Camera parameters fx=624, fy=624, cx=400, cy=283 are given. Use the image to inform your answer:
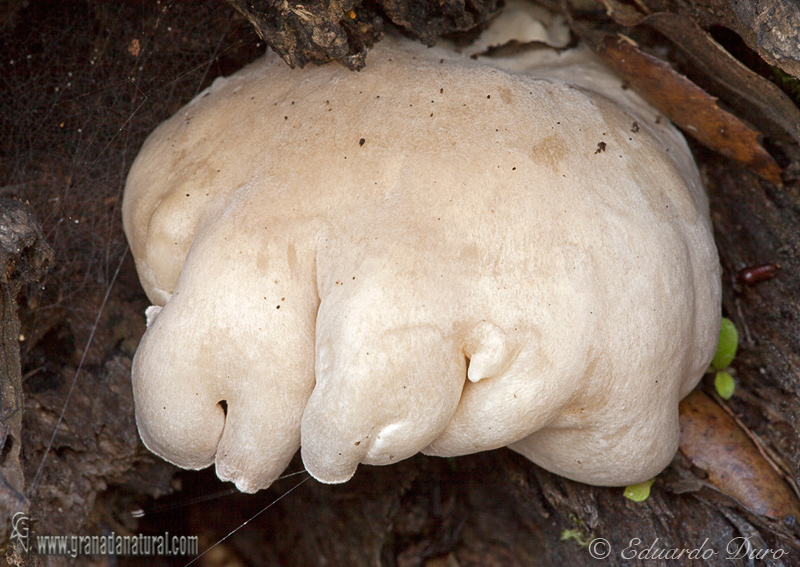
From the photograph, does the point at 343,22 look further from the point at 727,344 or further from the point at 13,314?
the point at 727,344

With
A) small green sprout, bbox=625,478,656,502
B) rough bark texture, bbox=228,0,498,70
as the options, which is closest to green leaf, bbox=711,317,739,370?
small green sprout, bbox=625,478,656,502

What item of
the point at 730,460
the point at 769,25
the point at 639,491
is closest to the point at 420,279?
the point at 769,25

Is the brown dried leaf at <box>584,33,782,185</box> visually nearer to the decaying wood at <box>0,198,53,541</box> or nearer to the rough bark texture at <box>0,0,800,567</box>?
the rough bark texture at <box>0,0,800,567</box>

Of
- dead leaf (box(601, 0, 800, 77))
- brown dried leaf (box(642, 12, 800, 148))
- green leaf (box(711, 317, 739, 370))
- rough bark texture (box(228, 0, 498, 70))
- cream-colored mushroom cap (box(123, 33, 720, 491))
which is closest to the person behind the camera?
dead leaf (box(601, 0, 800, 77))

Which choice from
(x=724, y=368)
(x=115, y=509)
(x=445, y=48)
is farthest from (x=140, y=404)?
(x=724, y=368)

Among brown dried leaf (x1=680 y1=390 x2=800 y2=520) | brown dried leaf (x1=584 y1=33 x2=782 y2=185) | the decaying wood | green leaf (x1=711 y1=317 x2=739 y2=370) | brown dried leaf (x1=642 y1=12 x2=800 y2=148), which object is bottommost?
the decaying wood

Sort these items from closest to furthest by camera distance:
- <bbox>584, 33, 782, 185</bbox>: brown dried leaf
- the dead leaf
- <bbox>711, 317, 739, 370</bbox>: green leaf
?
A: 1. the dead leaf
2. <bbox>584, 33, 782, 185</bbox>: brown dried leaf
3. <bbox>711, 317, 739, 370</bbox>: green leaf

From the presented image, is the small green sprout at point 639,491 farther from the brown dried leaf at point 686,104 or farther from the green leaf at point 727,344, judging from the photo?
the brown dried leaf at point 686,104

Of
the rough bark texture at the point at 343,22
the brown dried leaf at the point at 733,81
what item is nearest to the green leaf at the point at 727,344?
the brown dried leaf at the point at 733,81
